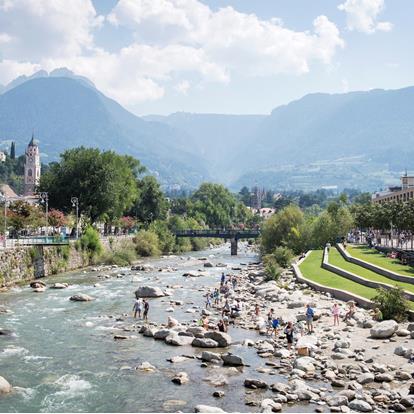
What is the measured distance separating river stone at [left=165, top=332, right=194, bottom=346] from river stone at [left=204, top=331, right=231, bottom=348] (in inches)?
47.1

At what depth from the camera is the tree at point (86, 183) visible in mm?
92188

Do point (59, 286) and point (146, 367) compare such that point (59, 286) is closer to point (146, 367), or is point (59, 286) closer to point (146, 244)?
point (146, 367)

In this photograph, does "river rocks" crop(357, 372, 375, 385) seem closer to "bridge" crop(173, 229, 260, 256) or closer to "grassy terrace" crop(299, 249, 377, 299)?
"grassy terrace" crop(299, 249, 377, 299)

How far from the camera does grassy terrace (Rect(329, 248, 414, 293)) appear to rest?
4722 cm

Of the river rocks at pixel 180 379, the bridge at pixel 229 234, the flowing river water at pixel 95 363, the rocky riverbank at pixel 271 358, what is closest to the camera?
the rocky riverbank at pixel 271 358

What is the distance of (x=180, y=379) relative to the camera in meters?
27.1

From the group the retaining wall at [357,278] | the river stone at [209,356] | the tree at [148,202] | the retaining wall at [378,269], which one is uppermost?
the tree at [148,202]

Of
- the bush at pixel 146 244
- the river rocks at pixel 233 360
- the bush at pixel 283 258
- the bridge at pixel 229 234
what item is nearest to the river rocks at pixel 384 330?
the river rocks at pixel 233 360

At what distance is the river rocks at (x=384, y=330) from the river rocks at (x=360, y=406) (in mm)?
11903

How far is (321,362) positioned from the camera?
96.1ft

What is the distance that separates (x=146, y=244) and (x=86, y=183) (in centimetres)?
2156

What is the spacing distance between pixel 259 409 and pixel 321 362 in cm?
700

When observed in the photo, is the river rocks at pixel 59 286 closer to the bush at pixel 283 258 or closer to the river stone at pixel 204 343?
the river stone at pixel 204 343

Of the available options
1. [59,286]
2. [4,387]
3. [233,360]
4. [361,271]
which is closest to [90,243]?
[59,286]
